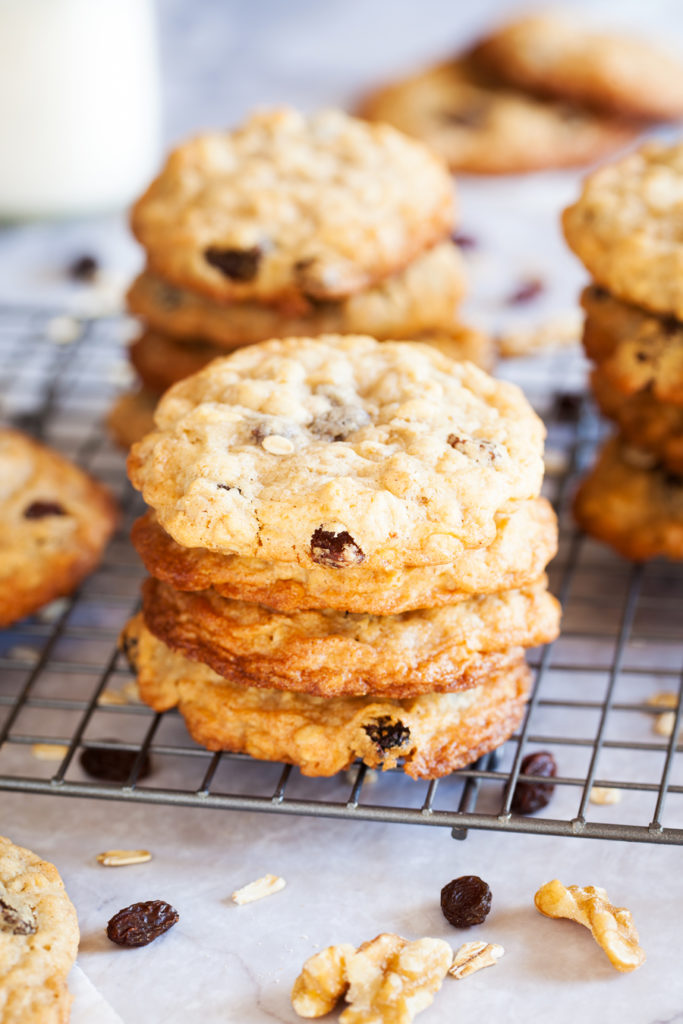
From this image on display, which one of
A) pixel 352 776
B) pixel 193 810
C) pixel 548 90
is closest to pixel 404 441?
pixel 352 776

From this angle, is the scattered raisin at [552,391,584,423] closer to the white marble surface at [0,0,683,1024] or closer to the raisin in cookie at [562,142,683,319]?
the raisin in cookie at [562,142,683,319]

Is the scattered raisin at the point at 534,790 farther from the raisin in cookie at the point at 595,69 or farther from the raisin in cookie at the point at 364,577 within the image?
the raisin in cookie at the point at 595,69

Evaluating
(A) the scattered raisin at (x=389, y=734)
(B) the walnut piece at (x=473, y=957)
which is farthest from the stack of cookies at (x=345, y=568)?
(B) the walnut piece at (x=473, y=957)

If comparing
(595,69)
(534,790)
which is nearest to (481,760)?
(534,790)

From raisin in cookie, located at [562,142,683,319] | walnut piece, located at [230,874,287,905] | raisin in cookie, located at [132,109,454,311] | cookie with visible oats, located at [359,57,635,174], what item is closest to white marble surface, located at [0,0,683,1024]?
walnut piece, located at [230,874,287,905]

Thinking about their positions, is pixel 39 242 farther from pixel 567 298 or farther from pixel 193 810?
pixel 193 810

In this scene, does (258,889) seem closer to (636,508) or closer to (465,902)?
(465,902)

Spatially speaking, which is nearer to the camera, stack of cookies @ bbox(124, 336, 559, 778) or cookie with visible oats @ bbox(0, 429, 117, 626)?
stack of cookies @ bbox(124, 336, 559, 778)
